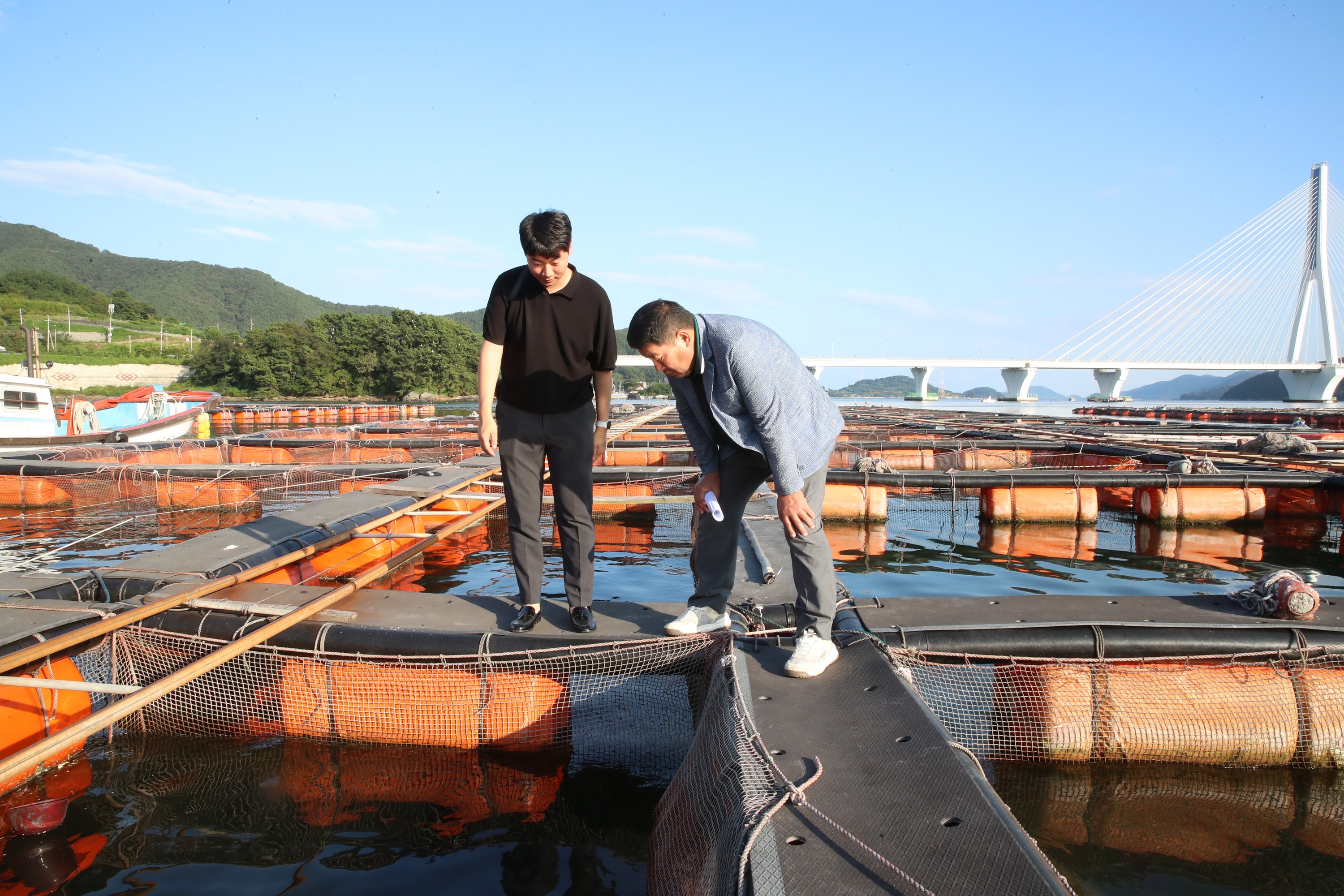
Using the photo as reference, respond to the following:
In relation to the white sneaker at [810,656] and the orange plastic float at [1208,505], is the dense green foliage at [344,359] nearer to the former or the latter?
the orange plastic float at [1208,505]

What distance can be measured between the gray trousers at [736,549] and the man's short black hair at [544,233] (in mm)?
1211

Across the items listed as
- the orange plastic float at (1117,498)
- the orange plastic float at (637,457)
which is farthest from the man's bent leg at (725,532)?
the orange plastic float at (637,457)

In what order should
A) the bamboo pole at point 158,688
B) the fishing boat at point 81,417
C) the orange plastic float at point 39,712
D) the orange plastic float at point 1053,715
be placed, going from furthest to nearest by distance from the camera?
the fishing boat at point 81,417
the orange plastic float at point 1053,715
the orange plastic float at point 39,712
the bamboo pole at point 158,688

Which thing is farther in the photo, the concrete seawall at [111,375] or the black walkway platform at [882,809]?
the concrete seawall at [111,375]

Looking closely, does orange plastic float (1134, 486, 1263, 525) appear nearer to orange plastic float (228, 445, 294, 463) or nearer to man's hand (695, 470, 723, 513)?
man's hand (695, 470, 723, 513)

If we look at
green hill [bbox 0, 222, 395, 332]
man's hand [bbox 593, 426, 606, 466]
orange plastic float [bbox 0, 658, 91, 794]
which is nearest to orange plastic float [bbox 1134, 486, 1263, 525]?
man's hand [bbox 593, 426, 606, 466]

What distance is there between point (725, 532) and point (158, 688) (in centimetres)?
219

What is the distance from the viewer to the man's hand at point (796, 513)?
2.68 meters

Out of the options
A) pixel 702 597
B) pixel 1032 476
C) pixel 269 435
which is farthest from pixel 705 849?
pixel 269 435

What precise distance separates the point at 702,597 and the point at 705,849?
1.46 metres

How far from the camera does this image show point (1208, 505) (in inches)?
380

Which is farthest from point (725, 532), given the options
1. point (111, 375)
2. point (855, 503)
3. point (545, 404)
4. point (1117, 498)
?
point (111, 375)

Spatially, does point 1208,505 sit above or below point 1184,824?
above

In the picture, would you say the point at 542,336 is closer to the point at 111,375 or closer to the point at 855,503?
the point at 855,503
